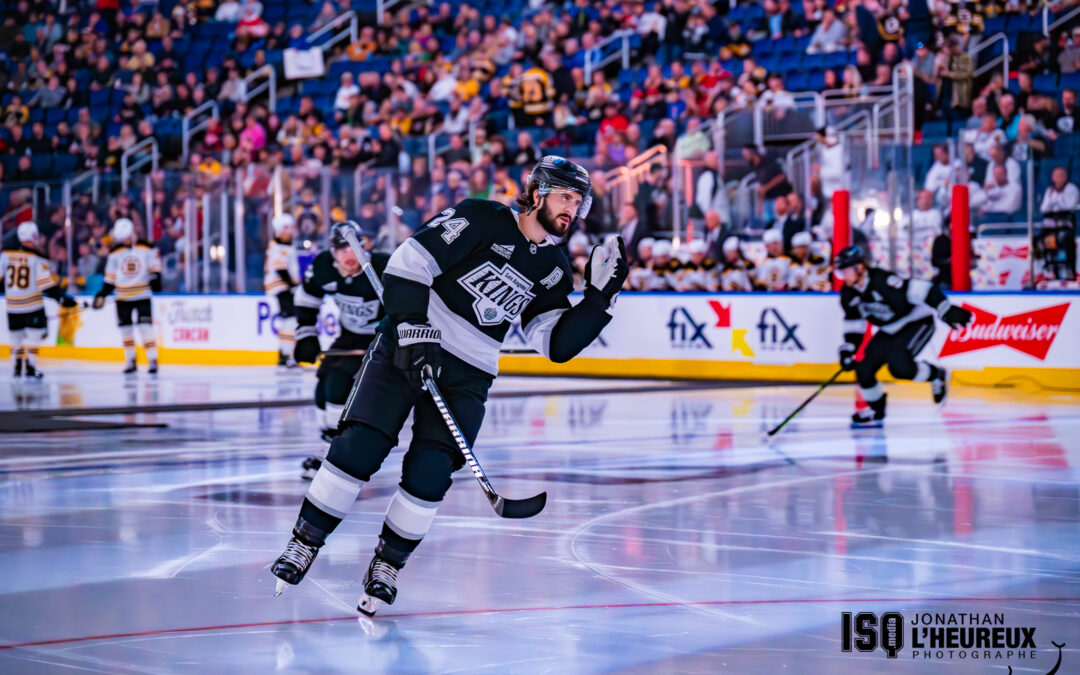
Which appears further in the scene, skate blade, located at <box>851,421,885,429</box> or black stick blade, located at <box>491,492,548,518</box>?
skate blade, located at <box>851,421,885,429</box>

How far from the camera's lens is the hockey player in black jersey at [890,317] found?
1037cm

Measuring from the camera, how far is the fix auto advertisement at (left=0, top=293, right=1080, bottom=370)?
12.8m

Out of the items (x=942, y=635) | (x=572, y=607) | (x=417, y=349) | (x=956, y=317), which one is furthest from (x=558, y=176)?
(x=956, y=317)

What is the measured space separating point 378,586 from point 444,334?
820 millimetres

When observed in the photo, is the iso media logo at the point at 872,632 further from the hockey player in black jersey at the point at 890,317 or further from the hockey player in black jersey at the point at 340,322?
the hockey player in black jersey at the point at 890,317

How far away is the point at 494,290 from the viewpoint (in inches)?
176

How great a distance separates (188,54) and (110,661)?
20.9 meters

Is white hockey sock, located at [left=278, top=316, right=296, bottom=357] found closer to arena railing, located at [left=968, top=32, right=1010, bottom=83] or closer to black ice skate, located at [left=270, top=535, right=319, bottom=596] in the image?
arena railing, located at [left=968, top=32, right=1010, bottom=83]

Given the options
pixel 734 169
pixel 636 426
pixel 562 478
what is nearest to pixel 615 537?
pixel 562 478

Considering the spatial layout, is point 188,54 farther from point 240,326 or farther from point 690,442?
point 690,442

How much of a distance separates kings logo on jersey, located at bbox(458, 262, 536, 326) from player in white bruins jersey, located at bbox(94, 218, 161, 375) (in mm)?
12438

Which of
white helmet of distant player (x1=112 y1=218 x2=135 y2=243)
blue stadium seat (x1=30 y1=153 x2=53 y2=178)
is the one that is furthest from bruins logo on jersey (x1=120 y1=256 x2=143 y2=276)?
blue stadium seat (x1=30 y1=153 x2=53 y2=178)

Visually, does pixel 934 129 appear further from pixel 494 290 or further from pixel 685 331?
pixel 494 290

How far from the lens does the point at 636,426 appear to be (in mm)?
10086
